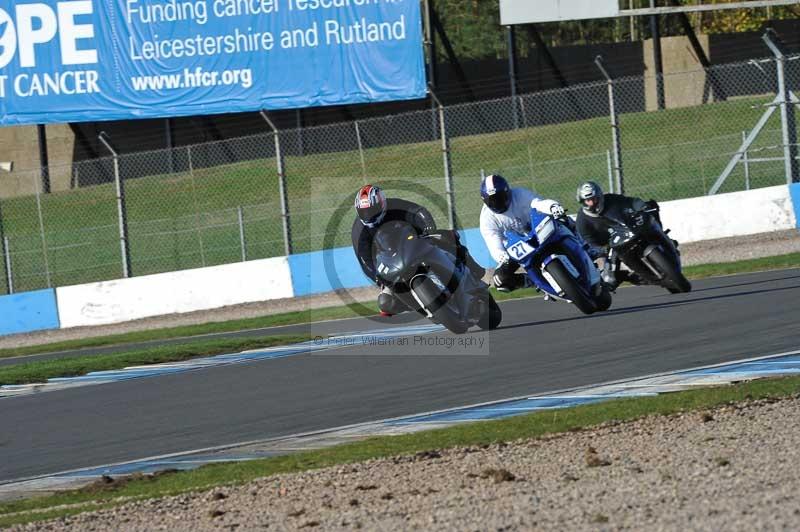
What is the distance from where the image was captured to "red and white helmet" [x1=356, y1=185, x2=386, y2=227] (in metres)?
12.4

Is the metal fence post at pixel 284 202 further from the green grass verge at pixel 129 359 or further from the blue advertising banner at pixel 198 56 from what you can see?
the blue advertising banner at pixel 198 56

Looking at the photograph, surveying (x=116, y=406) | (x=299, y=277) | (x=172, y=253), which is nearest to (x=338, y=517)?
(x=116, y=406)

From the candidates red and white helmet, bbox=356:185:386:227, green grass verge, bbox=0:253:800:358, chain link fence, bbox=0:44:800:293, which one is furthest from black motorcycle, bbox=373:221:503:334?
chain link fence, bbox=0:44:800:293

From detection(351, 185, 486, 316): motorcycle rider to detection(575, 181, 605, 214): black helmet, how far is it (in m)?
1.94

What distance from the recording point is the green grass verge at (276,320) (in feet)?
58.3

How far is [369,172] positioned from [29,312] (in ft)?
34.4

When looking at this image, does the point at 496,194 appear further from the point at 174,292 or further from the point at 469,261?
the point at 174,292

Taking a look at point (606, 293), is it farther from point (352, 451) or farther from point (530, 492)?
point (530, 492)

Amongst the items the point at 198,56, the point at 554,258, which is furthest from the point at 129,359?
the point at 198,56

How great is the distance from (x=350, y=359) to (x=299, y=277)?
850cm

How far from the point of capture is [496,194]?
13172 millimetres

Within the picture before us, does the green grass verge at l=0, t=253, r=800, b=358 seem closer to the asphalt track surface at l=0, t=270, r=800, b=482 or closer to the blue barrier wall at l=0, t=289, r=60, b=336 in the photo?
the blue barrier wall at l=0, t=289, r=60, b=336

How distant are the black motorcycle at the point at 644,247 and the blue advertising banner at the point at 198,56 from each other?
16.4 metres

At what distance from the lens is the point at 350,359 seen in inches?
522
